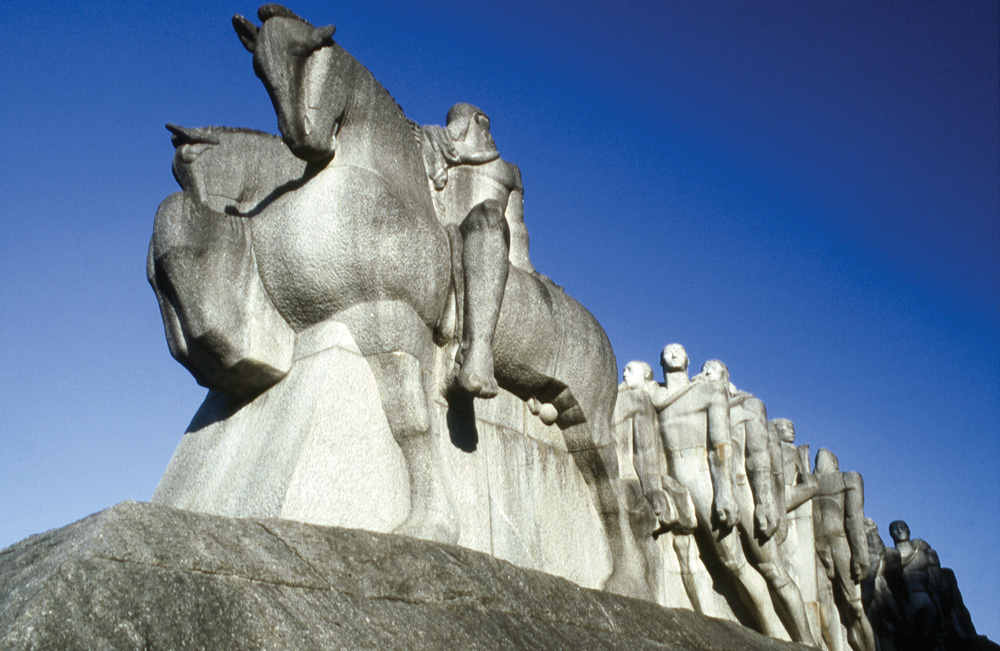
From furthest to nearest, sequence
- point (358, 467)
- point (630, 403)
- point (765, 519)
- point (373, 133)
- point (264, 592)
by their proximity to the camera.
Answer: point (765, 519) < point (630, 403) < point (373, 133) < point (358, 467) < point (264, 592)

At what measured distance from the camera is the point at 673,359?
1134cm

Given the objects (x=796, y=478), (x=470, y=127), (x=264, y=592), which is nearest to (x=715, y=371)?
(x=796, y=478)

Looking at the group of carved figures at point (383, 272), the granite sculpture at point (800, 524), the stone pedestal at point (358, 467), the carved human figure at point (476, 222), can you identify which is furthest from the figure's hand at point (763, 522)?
the carved human figure at point (476, 222)

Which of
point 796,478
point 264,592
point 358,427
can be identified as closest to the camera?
point 264,592

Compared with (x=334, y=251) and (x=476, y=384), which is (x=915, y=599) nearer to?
(x=476, y=384)

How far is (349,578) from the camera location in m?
4.08

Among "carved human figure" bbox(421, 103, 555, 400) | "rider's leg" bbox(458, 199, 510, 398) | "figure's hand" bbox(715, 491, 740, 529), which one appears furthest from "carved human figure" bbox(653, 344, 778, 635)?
"rider's leg" bbox(458, 199, 510, 398)

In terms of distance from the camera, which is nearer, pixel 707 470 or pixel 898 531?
pixel 707 470

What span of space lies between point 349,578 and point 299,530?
0.94ft

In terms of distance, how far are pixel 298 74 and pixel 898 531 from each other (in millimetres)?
15421

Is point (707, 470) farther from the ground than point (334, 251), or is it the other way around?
point (707, 470)

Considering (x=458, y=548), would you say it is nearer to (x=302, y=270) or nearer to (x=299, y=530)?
(x=299, y=530)

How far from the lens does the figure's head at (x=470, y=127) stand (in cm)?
740

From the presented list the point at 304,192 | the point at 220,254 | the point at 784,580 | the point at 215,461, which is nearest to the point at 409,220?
the point at 304,192
